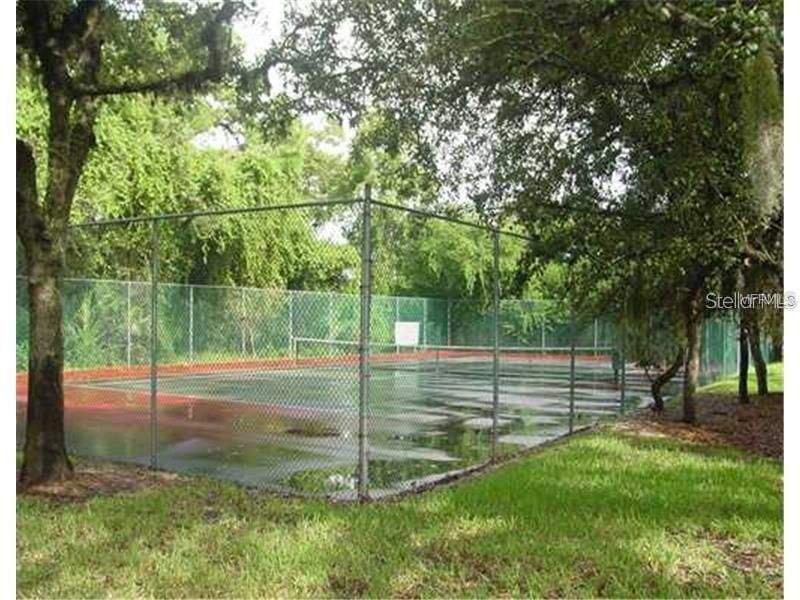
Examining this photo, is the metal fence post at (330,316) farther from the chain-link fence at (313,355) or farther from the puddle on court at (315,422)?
the puddle on court at (315,422)

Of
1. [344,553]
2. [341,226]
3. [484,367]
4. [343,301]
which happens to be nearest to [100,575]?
[344,553]

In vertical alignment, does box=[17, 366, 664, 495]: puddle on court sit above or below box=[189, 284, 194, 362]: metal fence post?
below

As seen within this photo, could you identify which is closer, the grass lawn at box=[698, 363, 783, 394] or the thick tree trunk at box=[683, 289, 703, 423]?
the thick tree trunk at box=[683, 289, 703, 423]

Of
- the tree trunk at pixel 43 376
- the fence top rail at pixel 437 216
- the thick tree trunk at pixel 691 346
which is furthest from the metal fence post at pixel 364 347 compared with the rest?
the thick tree trunk at pixel 691 346

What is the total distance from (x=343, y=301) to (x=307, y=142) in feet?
61.3

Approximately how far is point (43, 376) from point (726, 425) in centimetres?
929

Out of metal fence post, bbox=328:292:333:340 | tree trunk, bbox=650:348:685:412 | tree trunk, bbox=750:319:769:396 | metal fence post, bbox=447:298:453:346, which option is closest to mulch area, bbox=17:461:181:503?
tree trunk, bbox=650:348:685:412

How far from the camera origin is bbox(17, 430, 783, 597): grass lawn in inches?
177

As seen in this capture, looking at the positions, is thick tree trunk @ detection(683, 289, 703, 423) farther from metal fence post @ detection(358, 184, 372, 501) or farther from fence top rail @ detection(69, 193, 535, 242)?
metal fence post @ detection(358, 184, 372, 501)

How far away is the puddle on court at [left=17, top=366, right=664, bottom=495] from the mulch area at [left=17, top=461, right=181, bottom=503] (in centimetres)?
34

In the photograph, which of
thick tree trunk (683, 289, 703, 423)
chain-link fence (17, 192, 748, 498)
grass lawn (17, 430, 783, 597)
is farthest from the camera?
thick tree trunk (683, 289, 703, 423)

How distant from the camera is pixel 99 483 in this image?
23.6 ft

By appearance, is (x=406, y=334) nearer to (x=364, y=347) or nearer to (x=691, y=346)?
(x=691, y=346)

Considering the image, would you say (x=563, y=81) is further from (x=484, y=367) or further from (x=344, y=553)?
(x=484, y=367)
